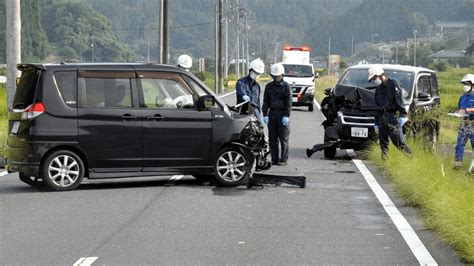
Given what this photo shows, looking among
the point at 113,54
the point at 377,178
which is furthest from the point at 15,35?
the point at 113,54

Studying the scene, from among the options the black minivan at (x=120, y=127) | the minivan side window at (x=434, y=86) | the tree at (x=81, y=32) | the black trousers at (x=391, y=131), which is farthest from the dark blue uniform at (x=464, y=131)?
the tree at (x=81, y=32)

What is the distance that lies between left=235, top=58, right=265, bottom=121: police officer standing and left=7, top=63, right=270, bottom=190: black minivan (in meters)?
2.42

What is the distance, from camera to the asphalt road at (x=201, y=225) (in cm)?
862

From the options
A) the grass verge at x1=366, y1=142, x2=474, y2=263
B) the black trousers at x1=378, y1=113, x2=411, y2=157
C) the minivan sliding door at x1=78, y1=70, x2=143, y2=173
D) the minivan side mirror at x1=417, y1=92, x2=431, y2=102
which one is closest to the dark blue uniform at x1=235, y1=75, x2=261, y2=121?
the black trousers at x1=378, y1=113, x2=411, y2=157

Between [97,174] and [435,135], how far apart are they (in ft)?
25.4

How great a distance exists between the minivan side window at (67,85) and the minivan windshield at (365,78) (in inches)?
308

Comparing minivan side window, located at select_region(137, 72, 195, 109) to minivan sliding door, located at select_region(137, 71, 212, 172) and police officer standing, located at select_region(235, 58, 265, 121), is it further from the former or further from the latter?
police officer standing, located at select_region(235, 58, 265, 121)

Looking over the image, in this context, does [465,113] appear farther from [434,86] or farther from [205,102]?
[205,102]

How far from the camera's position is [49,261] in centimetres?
835

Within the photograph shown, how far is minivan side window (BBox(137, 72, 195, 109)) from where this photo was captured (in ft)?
44.2

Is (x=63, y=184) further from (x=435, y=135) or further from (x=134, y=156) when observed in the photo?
(x=435, y=135)

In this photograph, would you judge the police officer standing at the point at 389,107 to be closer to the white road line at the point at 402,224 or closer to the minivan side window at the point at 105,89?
the white road line at the point at 402,224

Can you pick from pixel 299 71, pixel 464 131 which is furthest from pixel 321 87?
pixel 464 131

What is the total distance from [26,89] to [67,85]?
0.67 metres
